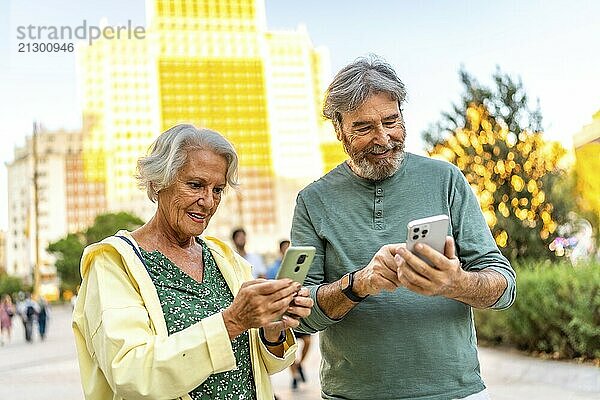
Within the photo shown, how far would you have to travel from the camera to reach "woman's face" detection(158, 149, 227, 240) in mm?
2051

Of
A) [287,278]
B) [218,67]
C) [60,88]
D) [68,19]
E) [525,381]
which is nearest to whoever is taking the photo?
[287,278]

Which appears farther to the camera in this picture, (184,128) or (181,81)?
(181,81)

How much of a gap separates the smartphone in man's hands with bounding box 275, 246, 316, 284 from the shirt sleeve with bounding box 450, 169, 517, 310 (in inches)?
18.0

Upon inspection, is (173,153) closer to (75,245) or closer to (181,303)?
(181,303)

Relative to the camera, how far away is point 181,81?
8838 centimetres

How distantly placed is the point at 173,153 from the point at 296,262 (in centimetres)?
48

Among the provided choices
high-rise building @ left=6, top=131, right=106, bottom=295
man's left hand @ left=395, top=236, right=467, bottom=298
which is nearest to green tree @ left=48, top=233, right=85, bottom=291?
high-rise building @ left=6, top=131, right=106, bottom=295

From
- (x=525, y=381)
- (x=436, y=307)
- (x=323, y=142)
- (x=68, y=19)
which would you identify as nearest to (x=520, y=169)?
(x=525, y=381)

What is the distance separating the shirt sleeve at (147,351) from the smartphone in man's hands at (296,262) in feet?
0.60

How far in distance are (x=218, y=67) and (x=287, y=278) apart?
88032 mm

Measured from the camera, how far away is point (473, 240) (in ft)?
6.72

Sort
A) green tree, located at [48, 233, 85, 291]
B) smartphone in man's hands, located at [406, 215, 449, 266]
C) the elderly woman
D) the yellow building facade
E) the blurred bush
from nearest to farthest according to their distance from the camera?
1. smartphone in man's hands, located at [406, 215, 449, 266]
2. the elderly woman
3. the blurred bush
4. the yellow building facade
5. green tree, located at [48, 233, 85, 291]

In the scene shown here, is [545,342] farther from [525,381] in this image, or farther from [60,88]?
[60,88]

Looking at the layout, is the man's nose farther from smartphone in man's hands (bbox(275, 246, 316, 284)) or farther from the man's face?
smartphone in man's hands (bbox(275, 246, 316, 284))
